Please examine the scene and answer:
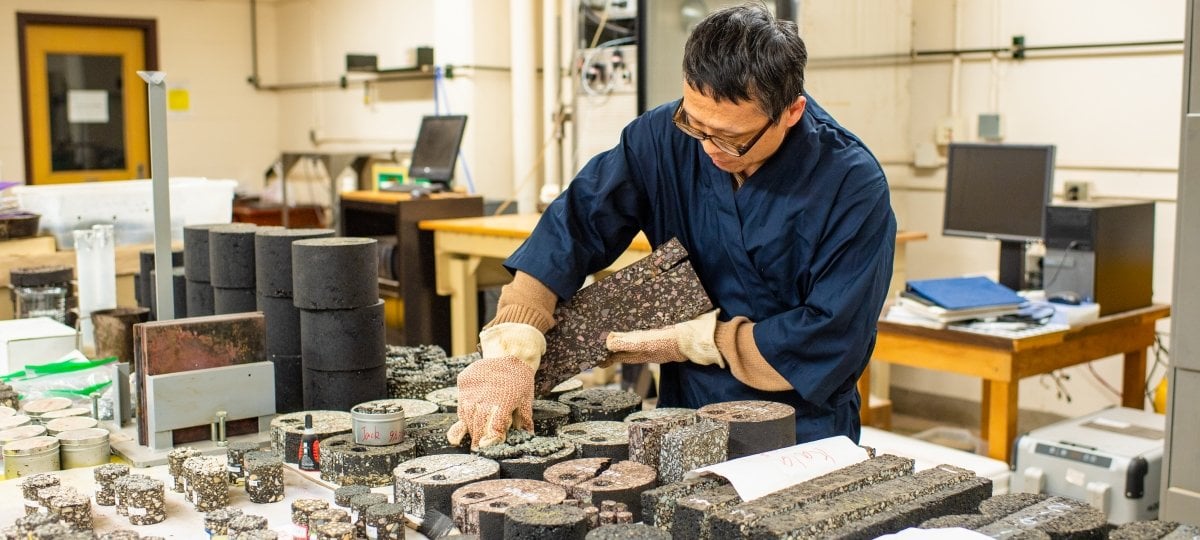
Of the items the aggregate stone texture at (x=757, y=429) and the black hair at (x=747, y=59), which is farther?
the black hair at (x=747, y=59)

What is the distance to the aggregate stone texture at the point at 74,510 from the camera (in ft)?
4.09

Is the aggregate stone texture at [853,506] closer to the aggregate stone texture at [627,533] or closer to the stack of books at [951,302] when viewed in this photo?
the aggregate stone texture at [627,533]

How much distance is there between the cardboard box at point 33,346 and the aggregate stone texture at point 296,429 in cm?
71

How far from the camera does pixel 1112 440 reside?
2873 millimetres

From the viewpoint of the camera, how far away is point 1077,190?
3.71 metres

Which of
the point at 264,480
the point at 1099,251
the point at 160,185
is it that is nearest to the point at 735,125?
the point at 264,480

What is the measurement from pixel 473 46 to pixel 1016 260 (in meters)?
3.09

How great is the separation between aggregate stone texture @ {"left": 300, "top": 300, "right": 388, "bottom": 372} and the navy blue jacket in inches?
9.7

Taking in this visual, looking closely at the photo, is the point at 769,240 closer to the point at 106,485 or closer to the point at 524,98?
the point at 106,485

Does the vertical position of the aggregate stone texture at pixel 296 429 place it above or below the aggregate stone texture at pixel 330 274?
below

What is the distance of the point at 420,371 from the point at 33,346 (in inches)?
30.9

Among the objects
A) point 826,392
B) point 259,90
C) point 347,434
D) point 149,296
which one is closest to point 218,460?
point 347,434

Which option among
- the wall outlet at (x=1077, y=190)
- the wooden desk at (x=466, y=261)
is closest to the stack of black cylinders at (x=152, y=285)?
the wooden desk at (x=466, y=261)

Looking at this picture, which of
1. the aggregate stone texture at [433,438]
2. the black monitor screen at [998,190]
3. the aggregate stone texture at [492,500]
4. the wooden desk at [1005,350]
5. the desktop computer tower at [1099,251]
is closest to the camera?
the aggregate stone texture at [492,500]
